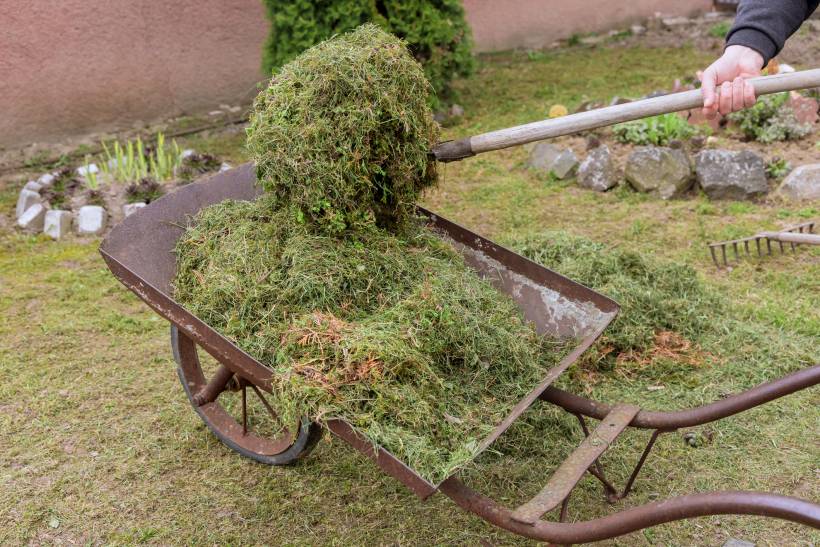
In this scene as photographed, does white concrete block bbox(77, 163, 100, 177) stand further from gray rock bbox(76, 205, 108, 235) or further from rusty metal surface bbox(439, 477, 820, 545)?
rusty metal surface bbox(439, 477, 820, 545)

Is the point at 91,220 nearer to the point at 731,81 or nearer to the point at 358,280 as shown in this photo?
the point at 358,280

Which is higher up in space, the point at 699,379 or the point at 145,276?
the point at 145,276

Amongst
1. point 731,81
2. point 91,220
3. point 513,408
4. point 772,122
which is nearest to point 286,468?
point 513,408

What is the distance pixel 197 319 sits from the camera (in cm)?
263

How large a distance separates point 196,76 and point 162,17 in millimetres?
644

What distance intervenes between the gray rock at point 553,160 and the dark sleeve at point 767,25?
3.09 m

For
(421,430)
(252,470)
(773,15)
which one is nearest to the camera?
(421,430)

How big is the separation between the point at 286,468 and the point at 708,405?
1.82m

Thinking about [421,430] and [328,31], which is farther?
[328,31]

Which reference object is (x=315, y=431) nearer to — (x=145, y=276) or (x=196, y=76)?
(x=145, y=276)

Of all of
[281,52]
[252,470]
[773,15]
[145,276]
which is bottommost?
[252,470]

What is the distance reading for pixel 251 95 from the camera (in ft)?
26.5

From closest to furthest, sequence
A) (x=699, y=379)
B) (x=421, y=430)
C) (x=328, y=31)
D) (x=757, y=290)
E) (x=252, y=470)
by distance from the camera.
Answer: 1. (x=421, y=430)
2. (x=252, y=470)
3. (x=699, y=379)
4. (x=757, y=290)
5. (x=328, y=31)

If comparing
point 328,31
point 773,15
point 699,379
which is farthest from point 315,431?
point 328,31
